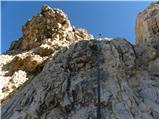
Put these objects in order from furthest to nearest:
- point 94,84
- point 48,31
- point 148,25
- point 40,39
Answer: point 48,31 < point 40,39 < point 148,25 < point 94,84

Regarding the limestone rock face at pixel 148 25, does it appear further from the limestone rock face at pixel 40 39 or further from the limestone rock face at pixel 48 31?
the limestone rock face at pixel 48 31

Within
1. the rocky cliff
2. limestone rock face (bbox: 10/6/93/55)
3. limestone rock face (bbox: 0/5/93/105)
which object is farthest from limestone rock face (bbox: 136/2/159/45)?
limestone rock face (bbox: 10/6/93/55)

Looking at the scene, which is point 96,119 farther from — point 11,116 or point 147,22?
point 147,22

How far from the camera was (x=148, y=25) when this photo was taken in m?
23.7

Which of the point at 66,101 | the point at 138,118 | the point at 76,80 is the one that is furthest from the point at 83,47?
the point at 138,118

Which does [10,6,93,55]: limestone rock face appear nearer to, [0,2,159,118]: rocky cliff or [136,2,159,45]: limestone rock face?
[136,2,159,45]: limestone rock face

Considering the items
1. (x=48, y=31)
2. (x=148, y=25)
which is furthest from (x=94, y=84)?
(x=48, y=31)

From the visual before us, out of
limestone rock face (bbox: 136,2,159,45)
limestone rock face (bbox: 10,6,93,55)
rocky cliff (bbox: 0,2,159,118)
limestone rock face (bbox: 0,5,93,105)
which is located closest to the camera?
rocky cliff (bbox: 0,2,159,118)

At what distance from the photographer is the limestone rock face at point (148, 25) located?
880 inches

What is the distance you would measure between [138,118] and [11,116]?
5.23m

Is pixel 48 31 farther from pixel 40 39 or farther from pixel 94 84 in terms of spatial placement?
pixel 94 84

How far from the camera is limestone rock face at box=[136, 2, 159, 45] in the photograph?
22359 mm

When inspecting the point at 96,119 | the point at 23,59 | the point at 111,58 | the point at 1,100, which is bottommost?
the point at 96,119

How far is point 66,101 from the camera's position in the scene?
1476cm
